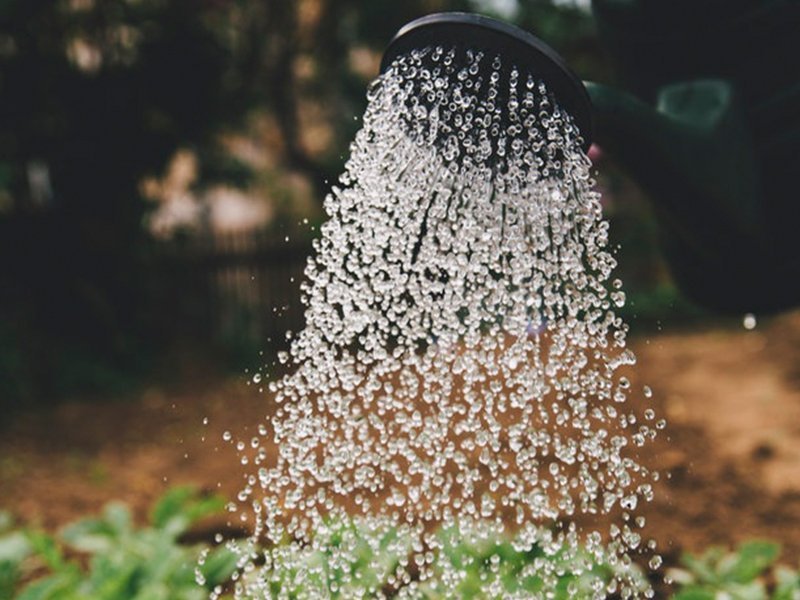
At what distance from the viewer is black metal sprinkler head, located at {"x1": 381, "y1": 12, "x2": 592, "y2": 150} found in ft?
4.29

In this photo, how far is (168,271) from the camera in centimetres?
827

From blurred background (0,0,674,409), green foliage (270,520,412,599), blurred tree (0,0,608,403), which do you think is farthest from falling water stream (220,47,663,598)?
blurred tree (0,0,608,403)

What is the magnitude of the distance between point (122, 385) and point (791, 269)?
244 inches

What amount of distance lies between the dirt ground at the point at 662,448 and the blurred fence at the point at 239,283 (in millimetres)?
1050

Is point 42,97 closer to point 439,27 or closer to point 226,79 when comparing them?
point 226,79

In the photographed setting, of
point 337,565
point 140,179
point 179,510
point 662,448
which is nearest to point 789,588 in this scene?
point 337,565

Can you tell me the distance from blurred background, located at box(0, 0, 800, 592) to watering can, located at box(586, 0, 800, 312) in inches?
99.3

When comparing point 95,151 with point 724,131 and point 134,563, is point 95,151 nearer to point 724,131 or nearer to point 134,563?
point 134,563

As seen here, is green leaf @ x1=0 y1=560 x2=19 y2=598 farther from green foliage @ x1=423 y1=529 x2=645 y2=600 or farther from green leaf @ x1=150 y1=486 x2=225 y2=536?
green foliage @ x1=423 y1=529 x2=645 y2=600

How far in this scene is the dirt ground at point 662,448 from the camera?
12.1 ft

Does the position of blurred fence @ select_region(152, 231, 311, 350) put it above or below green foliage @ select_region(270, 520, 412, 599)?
above

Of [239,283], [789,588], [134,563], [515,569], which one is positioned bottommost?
[789,588]

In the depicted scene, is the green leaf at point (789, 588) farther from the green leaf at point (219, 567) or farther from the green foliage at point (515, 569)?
the green leaf at point (219, 567)

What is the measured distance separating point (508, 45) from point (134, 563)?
1.83 meters
